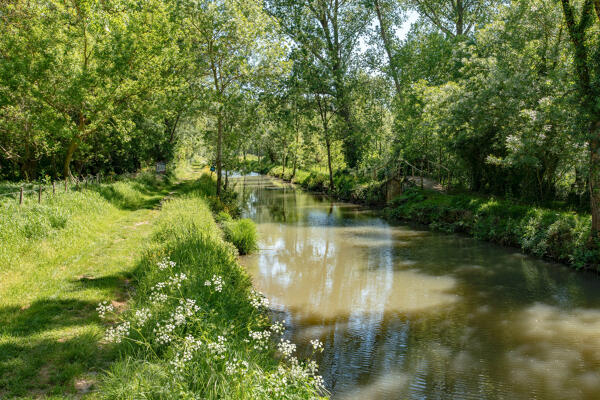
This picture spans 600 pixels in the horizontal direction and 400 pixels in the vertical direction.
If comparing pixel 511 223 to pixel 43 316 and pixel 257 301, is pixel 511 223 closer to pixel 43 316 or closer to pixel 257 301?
pixel 257 301


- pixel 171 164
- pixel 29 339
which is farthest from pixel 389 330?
pixel 171 164

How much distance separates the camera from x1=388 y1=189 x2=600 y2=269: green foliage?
12.5m

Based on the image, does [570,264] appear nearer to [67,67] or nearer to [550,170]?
[550,170]

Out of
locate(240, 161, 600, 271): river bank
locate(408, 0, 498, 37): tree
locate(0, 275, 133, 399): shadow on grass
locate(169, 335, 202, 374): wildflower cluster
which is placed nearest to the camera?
locate(169, 335, 202, 374): wildflower cluster

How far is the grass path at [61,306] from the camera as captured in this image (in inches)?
192

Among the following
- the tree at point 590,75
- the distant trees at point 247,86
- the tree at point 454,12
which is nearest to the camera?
the tree at point 590,75

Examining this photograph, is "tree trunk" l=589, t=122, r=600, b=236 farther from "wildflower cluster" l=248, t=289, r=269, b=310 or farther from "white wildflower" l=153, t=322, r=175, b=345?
"white wildflower" l=153, t=322, r=175, b=345

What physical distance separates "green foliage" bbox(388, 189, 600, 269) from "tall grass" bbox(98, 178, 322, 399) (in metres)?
10.0

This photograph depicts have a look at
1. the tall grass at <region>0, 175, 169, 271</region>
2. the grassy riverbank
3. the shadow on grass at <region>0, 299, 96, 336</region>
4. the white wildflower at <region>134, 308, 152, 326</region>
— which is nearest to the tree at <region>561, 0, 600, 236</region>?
the grassy riverbank

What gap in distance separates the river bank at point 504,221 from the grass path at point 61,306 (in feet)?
40.7

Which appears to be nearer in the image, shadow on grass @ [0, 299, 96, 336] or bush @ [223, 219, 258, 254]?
shadow on grass @ [0, 299, 96, 336]

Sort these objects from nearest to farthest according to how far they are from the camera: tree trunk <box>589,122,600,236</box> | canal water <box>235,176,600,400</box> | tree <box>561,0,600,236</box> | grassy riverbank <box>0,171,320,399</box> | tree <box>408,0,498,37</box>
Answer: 1. grassy riverbank <box>0,171,320,399</box>
2. canal water <box>235,176,600,400</box>
3. tree <box>561,0,600,236</box>
4. tree trunk <box>589,122,600,236</box>
5. tree <box>408,0,498,37</box>

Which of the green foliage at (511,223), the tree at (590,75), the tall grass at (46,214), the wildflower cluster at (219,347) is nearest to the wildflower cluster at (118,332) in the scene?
the wildflower cluster at (219,347)

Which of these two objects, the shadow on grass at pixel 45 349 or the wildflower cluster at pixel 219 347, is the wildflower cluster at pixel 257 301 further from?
the shadow on grass at pixel 45 349
